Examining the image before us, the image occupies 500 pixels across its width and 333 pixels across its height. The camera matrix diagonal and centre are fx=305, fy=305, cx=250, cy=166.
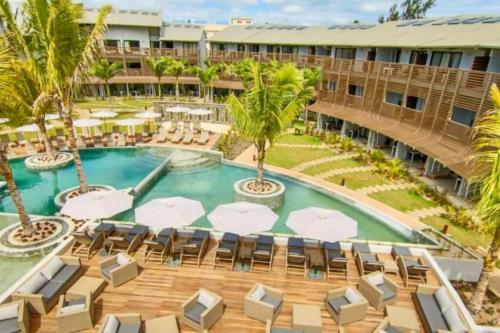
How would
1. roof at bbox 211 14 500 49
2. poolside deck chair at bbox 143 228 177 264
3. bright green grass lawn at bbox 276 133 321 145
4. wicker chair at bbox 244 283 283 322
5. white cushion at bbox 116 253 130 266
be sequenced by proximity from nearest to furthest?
wicker chair at bbox 244 283 283 322 → white cushion at bbox 116 253 130 266 → poolside deck chair at bbox 143 228 177 264 → roof at bbox 211 14 500 49 → bright green grass lawn at bbox 276 133 321 145

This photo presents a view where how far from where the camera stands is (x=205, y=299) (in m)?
8.94

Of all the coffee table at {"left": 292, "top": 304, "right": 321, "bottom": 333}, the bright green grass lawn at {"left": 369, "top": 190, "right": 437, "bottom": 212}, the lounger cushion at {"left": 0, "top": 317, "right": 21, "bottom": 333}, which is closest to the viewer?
the lounger cushion at {"left": 0, "top": 317, "right": 21, "bottom": 333}

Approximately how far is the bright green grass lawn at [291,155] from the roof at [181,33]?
33.3 metres

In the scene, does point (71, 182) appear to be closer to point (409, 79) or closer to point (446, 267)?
point (446, 267)

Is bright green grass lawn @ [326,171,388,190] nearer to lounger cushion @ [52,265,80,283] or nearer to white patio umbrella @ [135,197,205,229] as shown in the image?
white patio umbrella @ [135,197,205,229]

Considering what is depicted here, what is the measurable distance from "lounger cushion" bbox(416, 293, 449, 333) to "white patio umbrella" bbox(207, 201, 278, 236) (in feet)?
16.9

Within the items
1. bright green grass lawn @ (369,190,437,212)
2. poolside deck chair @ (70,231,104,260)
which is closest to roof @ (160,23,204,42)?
bright green grass lawn @ (369,190,437,212)

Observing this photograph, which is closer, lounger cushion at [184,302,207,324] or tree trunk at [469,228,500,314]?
lounger cushion at [184,302,207,324]

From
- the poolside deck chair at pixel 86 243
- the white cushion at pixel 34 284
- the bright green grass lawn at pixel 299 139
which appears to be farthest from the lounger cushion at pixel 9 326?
the bright green grass lawn at pixel 299 139

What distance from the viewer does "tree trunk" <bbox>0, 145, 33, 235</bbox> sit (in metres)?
11.5

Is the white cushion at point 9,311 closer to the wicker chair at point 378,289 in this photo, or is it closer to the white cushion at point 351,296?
the white cushion at point 351,296

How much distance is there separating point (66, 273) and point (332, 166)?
1900cm

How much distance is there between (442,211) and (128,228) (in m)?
17.0

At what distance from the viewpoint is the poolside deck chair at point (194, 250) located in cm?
1111
